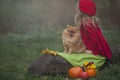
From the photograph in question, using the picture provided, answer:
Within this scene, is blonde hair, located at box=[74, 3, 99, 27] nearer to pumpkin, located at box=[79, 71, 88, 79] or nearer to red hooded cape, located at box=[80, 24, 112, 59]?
red hooded cape, located at box=[80, 24, 112, 59]

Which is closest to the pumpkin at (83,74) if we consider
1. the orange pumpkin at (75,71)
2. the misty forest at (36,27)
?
the orange pumpkin at (75,71)

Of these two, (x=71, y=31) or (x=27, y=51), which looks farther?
(x=27, y=51)

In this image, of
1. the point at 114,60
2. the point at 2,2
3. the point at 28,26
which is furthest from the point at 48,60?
the point at 2,2

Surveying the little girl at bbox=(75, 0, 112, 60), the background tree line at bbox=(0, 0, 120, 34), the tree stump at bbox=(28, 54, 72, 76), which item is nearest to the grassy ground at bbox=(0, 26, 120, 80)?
the tree stump at bbox=(28, 54, 72, 76)

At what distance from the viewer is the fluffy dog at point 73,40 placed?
7094 mm

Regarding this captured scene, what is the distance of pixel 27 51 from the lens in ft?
30.2

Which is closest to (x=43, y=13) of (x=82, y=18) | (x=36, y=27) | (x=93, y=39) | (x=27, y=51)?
(x=36, y=27)

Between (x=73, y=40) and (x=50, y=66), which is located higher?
(x=73, y=40)

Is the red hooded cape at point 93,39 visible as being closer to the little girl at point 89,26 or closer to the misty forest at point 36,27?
the little girl at point 89,26

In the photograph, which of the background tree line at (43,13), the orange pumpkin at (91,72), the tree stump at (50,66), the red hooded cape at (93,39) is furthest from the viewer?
the background tree line at (43,13)

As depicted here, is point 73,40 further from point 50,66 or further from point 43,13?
point 43,13

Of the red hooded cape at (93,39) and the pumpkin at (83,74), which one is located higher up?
the red hooded cape at (93,39)

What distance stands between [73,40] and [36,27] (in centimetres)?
511

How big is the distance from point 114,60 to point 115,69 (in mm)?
733
